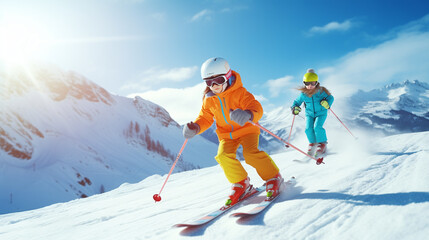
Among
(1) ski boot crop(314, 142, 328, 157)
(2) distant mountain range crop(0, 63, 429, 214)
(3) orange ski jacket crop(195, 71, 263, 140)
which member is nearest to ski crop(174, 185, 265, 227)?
(3) orange ski jacket crop(195, 71, 263, 140)

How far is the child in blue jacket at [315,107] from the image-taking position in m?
5.60

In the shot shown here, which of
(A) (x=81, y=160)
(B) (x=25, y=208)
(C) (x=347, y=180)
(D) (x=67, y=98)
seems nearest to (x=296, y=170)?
(C) (x=347, y=180)

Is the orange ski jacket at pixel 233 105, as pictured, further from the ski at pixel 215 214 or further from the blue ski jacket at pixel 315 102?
the blue ski jacket at pixel 315 102

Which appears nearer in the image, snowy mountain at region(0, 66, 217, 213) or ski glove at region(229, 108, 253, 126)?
ski glove at region(229, 108, 253, 126)

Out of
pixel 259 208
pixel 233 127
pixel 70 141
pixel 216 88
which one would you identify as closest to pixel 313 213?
pixel 259 208

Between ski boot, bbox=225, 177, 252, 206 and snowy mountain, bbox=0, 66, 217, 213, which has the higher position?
snowy mountain, bbox=0, 66, 217, 213

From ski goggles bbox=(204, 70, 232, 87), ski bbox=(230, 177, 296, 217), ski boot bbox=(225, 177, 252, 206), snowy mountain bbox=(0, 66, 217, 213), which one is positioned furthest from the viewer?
snowy mountain bbox=(0, 66, 217, 213)

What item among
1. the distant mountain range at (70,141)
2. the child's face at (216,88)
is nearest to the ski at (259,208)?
the child's face at (216,88)

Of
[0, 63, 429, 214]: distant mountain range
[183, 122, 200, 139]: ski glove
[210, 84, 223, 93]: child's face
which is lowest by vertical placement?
[183, 122, 200, 139]: ski glove

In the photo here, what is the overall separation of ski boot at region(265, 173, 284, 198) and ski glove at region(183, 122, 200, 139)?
3.68 ft

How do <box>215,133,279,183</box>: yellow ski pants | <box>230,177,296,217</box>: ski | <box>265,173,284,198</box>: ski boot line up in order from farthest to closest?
<box>215,133,279,183</box>: yellow ski pants < <box>265,173,284,198</box>: ski boot < <box>230,177,296,217</box>: ski

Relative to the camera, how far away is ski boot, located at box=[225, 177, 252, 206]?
3.03 metres

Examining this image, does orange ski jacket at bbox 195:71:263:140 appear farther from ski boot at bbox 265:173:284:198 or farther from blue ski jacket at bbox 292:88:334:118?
blue ski jacket at bbox 292:88:334:118

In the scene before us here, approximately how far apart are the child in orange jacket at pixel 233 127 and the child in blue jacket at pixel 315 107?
8.83ft
